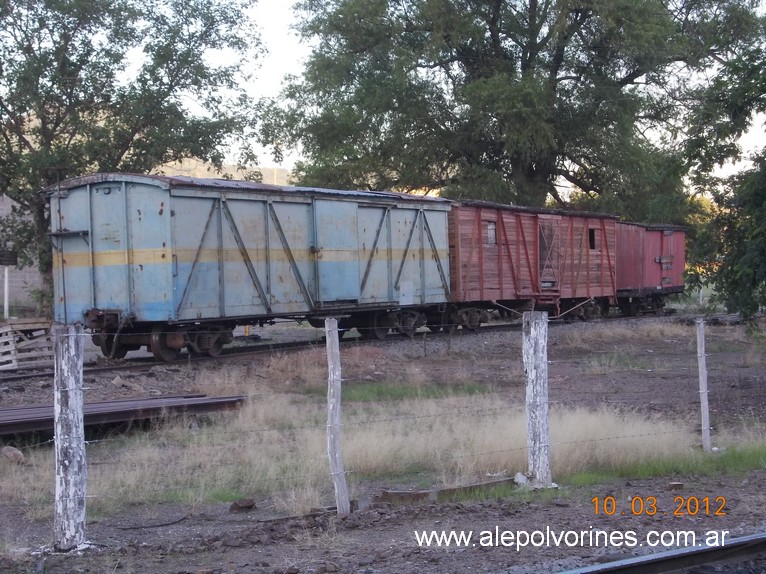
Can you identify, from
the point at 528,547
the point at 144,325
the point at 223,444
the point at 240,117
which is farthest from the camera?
the point at 240,117

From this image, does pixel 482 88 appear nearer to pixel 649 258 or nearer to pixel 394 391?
pixel 649 258

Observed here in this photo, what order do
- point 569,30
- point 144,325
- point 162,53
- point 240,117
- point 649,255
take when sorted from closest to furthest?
point 144,325, point 162,53, point 240,117, point 649,255, point 569,30

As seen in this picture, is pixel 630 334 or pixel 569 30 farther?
pixel 569 30

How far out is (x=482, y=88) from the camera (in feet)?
107

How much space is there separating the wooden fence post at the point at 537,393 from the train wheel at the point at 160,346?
10495mm

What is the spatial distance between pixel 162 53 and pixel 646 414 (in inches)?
690

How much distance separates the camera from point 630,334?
2406cm

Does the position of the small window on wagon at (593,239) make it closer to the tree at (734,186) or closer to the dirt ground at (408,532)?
the tree at (734,186)

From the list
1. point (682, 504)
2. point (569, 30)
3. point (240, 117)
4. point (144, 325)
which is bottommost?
point (682, 504)

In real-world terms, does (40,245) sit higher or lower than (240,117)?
lower

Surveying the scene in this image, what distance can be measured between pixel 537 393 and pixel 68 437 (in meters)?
4.05

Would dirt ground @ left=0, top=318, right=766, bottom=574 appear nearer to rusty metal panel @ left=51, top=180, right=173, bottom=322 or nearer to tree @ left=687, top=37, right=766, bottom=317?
tree @ left=687, top=37, right=766, bottom=317

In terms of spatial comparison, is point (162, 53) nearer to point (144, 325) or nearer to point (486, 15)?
point (144, 325)

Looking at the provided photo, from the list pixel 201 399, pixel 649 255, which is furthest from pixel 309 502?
pixel 649 255
